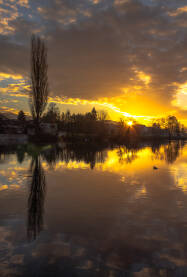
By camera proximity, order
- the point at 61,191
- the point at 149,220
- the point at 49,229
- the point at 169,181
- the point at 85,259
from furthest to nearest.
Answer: the point at 169,181, the point at 61,191, the point at 149,220, the point at 49,229, the point at 85,259

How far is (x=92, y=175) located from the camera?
1094 cm

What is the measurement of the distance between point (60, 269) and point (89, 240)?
101cm

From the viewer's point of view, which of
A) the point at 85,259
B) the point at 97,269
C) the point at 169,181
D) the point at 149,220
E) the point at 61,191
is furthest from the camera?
the point at 169,181

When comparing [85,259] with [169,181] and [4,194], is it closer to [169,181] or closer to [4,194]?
[4,194]

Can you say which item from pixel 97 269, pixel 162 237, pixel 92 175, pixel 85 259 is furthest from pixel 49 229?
pixel 92 175

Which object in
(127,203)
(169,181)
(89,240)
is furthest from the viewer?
(169,181)

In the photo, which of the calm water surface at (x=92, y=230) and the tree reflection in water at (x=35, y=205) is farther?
the tree reflection in water at (x=35, y=205)

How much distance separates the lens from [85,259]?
3.51 m

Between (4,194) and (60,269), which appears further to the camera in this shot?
(4,194)

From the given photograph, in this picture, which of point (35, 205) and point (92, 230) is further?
point (35, 205)

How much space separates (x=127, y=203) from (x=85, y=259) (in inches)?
129

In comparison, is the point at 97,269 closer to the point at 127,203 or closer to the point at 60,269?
the point at 60,269

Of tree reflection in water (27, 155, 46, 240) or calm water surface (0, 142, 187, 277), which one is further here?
tree reflection in water (27, 155, 46, 240)

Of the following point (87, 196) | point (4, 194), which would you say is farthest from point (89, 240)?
point (4, 194)
